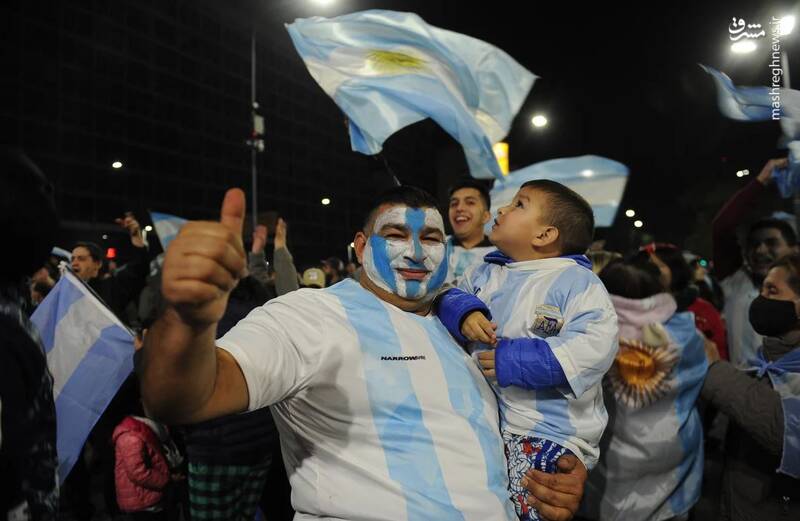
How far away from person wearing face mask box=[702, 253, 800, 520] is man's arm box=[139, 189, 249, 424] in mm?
2774

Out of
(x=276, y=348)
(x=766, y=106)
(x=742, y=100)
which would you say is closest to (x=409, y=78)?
(x=742, y=100)

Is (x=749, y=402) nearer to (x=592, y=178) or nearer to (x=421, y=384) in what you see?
(x=421, y=384)

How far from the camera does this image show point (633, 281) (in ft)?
11.9

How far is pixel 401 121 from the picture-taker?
4.35 meters

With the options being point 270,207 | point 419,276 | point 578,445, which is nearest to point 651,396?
point 578,445

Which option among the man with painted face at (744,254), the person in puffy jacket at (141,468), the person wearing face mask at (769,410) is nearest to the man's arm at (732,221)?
the man with painted face at (744,254)

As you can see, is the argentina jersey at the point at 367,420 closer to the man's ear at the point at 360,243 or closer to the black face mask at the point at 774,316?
the man's ear at the point at 360,243

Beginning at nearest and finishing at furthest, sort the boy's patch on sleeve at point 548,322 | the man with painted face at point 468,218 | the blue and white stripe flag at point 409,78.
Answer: the boy's patch on sleeve at point 548,322, the blue and white stripe flag at point 409,78, the man with painted face at point 468,218

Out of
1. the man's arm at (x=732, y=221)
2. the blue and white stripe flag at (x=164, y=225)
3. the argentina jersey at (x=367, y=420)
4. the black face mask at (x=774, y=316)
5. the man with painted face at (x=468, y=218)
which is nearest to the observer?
the argentina jersey at (x=367, y=420)

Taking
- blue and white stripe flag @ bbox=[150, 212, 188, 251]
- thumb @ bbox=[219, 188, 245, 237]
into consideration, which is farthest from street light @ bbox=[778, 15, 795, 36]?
blue and white stripe flag @ bbox=[150, 212, 188, 251]

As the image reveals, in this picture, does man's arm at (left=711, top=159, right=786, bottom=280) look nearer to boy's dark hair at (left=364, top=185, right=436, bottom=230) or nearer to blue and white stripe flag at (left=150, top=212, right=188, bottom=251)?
boy's dark hair at (left=364, top=185, right=436, bottom=230)

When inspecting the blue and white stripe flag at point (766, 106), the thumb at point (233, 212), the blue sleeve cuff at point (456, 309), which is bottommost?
the blue sleeve cuff at point (456, 309)

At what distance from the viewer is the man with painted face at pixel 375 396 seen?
5.50 feet

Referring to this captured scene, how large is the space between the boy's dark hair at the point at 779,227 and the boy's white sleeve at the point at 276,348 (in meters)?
4.73
